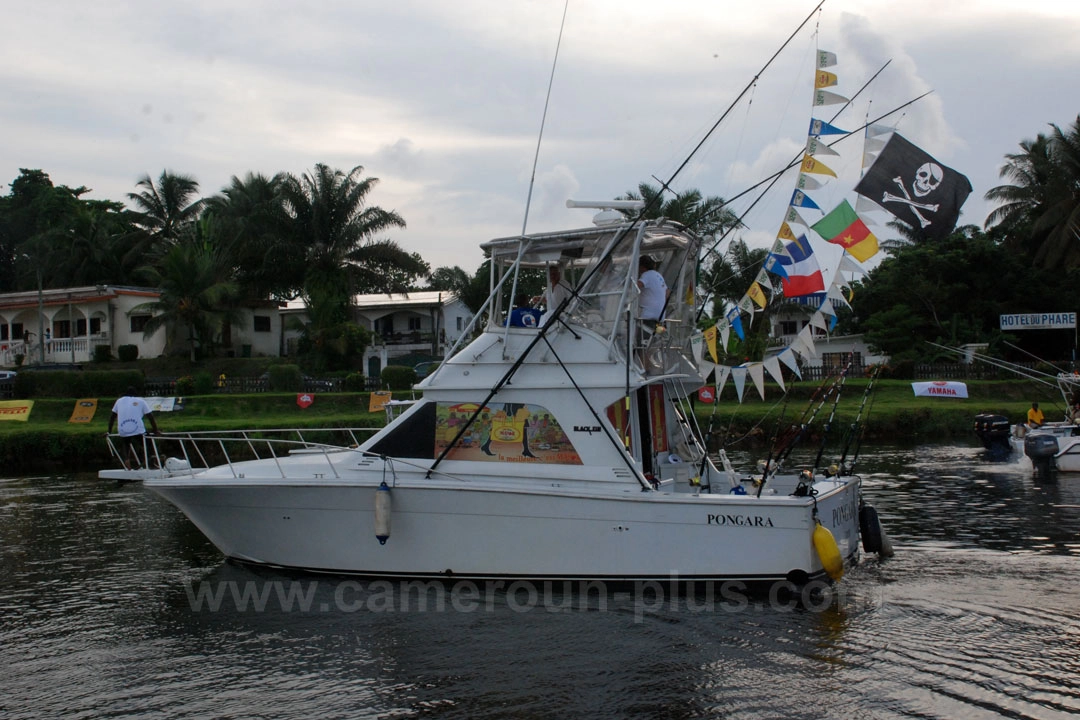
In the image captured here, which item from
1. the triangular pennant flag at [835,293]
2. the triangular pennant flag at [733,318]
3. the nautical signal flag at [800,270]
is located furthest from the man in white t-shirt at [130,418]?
the triangular pennant flag at [835,293]

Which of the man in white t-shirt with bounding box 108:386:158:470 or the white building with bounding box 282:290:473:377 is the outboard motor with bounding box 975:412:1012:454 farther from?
the white building with bounding box 282:290:473:377

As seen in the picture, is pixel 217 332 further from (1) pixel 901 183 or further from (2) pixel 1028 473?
(1) pixel 901 183

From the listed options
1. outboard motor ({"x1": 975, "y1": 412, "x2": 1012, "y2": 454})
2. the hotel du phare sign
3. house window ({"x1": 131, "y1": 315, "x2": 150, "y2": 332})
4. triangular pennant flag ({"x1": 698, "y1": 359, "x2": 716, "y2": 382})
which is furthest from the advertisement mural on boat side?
house window ({"x1": 131, "y1": 315, "x2": 150, "y2": 332})

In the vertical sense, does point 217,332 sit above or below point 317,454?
above

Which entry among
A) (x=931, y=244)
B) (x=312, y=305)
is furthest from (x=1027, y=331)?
(x=312, y=305)

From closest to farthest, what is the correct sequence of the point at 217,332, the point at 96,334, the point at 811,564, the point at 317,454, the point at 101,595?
the point at 811,564 < the point at 101,595 < the point at 317,454 < the point at 217,332 < the point at 96,334

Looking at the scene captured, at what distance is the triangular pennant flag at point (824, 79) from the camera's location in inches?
387

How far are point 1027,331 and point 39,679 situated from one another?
137 feet

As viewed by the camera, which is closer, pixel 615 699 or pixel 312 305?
pixel 615 699

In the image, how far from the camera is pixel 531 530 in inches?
366

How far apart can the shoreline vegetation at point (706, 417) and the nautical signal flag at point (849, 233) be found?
10.3m

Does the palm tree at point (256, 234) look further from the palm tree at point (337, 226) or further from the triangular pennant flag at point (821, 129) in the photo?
the triangular pennant flag at point (821, 129)

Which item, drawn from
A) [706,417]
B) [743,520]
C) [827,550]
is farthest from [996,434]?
[743,520]

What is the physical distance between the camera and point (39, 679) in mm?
7797
